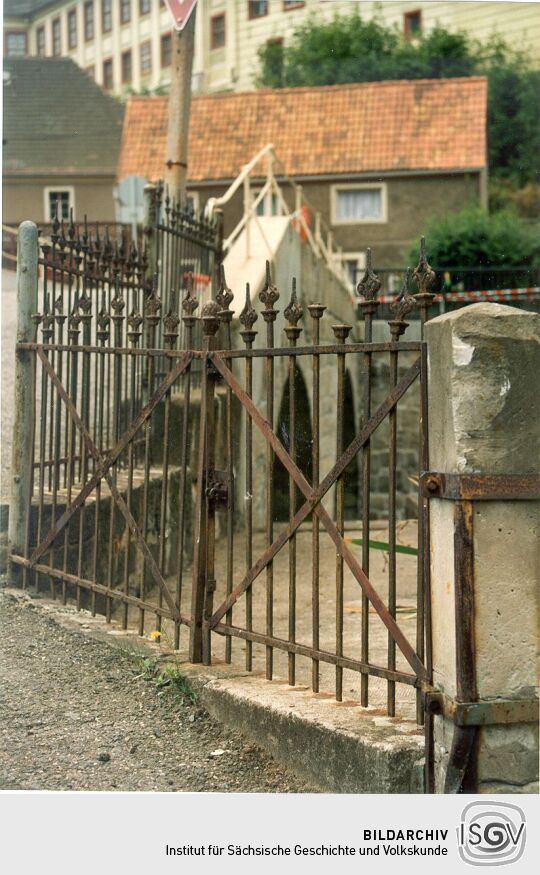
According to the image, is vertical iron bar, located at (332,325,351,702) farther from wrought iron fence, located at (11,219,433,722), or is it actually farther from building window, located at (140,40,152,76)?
building window, located at (140,40,152,76)

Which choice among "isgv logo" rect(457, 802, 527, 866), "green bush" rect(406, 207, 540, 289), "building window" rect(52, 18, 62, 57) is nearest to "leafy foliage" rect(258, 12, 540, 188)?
"green bush" rect(406, 207, 540, 289)

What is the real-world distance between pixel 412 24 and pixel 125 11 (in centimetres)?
2907

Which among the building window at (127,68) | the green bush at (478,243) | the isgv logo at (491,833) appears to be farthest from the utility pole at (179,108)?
the green bush at (478,243)

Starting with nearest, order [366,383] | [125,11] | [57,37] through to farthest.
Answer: [366,383] < [57,37] < [125,11]

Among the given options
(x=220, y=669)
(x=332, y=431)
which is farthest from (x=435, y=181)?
(x=220, y=669)

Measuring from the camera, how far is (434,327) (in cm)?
363

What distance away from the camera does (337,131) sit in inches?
1121

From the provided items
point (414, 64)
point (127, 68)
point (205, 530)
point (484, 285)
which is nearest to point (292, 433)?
point (205, 530)

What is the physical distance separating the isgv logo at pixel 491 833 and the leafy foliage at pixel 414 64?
24302 mm

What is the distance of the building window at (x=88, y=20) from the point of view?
8.84 metres

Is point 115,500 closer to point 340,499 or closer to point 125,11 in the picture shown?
point 340,499

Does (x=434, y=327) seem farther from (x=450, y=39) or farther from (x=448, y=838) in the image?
(x=450, y=39)

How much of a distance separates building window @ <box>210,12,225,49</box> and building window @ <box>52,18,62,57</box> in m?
5.36

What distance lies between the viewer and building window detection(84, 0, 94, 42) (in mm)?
8840
